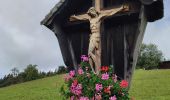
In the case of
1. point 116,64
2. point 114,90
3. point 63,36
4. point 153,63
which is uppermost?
point 153,63

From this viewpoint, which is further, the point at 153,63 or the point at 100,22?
the point at 153,63

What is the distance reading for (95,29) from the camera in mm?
9711

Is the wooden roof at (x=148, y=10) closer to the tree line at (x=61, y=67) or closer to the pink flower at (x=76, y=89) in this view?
the pink flower at (x=76, y=89)

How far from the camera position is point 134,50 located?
9.28 meters

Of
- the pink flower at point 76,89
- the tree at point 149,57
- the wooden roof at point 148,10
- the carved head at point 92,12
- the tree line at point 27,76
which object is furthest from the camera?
the tree at point 149,57

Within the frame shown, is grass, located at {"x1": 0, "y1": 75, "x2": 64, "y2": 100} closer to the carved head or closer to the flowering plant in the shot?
the carved head

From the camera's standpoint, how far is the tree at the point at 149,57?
9075 centimetres

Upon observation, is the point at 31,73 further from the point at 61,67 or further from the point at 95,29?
the point at 95,29

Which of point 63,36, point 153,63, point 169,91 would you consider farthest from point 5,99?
point 153,63

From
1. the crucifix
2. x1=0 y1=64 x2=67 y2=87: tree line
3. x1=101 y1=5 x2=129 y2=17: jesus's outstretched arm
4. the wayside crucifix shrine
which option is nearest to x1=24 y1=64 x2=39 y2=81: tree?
x1=0 y1=64 x2=67 y2=87: tree line

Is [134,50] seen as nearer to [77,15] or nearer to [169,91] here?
[77,15]

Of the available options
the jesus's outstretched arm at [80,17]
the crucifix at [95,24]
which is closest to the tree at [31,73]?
the jesus's outstretched arm at [80,17]

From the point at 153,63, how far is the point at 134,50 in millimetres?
82598

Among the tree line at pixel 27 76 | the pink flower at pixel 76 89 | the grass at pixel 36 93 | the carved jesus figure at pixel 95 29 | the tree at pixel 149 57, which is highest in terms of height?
the tree at pixel 149 57
